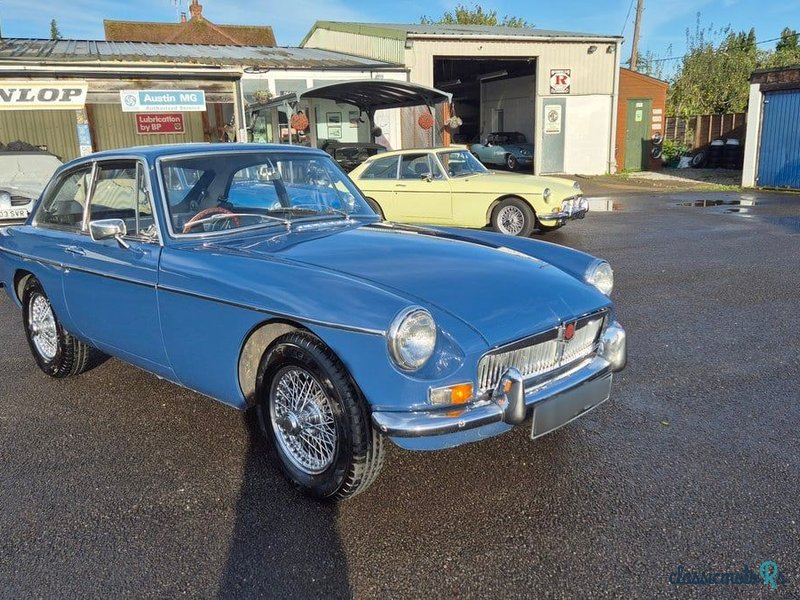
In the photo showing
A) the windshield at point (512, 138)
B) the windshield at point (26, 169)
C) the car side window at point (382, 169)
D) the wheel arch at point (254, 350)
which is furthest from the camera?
the windshield at point (512, 138)

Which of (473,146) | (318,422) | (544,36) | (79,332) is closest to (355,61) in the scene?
(544,36)

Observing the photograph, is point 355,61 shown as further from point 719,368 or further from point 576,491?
point 576,491

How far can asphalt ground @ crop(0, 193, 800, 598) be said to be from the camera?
98.3 inches

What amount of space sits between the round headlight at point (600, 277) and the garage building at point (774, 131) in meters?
16.9

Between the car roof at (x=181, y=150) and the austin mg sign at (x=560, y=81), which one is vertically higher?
the austin mg sign at (x=560, y=81)

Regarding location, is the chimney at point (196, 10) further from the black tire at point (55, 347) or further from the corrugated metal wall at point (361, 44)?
the black tire at point (55, 347)

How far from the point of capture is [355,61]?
2112 cm

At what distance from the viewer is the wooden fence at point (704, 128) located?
24000 mm

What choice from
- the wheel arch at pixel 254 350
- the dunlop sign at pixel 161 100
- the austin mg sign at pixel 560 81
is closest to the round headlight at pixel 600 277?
the wheel arch at pixel 254 350

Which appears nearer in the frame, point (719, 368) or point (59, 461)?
point (59, 461)

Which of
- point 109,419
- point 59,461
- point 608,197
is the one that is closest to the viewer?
point 59,461

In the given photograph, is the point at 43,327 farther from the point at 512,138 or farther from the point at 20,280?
the point at 512,138

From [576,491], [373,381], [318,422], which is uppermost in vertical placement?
[373,381]

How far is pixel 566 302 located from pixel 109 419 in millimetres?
2788
